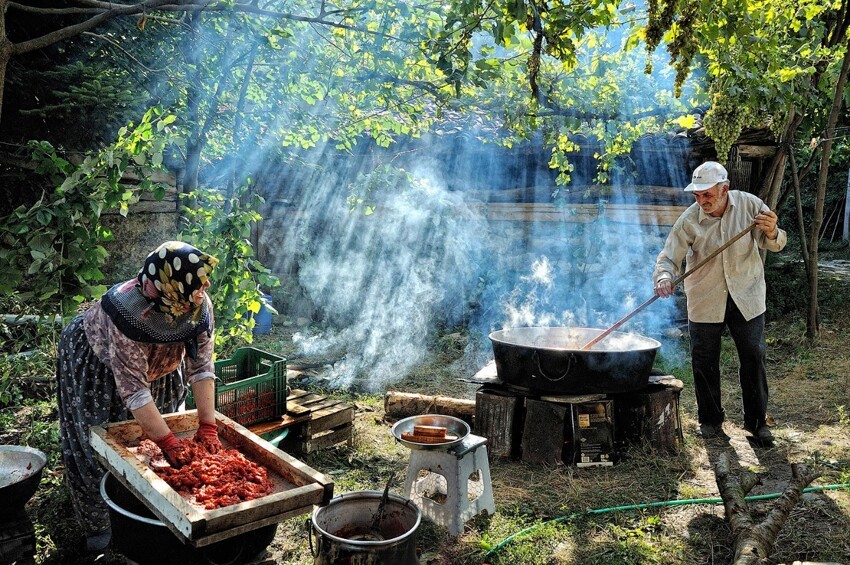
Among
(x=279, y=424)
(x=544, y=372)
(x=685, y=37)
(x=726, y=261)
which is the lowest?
(x=279, y=424)

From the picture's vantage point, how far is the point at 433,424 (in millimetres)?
4738

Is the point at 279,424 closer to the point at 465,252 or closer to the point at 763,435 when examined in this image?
the point at 763,435

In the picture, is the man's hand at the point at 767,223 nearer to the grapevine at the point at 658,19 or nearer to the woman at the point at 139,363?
the grapevine at the point at 658,19

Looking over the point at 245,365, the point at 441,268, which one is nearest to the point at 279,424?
the point at 245,365

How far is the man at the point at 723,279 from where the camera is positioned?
5.33 metres

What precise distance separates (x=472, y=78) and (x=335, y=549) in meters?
3.39

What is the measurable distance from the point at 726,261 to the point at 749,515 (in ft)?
7.67

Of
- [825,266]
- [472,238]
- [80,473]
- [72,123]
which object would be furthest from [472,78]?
[825,266]

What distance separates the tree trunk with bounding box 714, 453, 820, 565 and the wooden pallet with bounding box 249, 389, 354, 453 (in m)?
3.21

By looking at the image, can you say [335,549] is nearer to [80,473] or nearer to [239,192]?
[80,473]

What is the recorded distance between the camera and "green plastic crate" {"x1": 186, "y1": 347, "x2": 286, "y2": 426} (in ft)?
15.5

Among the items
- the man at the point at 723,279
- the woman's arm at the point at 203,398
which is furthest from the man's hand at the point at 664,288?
the woman's arm at the point at 203,398

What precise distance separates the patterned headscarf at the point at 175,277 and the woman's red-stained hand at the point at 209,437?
0.71 meters

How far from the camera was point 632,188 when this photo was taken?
10.0 metres
